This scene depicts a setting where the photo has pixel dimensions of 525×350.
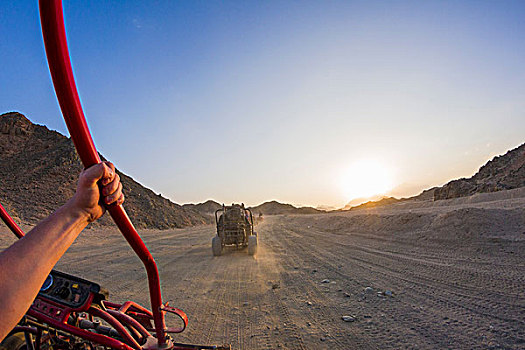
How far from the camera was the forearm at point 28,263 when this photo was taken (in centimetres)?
78

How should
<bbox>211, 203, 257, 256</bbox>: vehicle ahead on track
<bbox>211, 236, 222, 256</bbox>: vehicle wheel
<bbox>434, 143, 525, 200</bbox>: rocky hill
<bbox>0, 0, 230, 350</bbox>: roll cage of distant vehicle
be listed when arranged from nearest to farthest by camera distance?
<bbox>0, 0, 230, 350</bbox>: roll cage of distant vehicle, <bbox>211, 236, 222, 256</bbox>: vehicle wheel, <bbox>211, 203, 257, 256</bbox>: vehicle ahead on track, <bbox>434, 143, 525, 200</bbox>: rocky hill

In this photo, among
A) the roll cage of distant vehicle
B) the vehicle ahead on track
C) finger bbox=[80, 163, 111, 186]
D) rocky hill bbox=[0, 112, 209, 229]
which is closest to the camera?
finger bbox=[80, 163, 111, 186]

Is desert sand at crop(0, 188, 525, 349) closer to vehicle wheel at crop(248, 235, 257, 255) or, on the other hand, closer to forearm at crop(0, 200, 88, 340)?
vehicle wheel at crop(248, 235, 257, 255)

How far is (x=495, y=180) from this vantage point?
41750mm

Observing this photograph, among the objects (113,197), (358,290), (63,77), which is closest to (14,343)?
(113,197)

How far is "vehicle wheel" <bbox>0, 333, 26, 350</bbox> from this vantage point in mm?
1938

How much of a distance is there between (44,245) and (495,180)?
5430 cm

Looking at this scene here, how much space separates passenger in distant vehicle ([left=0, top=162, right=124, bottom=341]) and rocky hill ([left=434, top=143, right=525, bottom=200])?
1721 inches

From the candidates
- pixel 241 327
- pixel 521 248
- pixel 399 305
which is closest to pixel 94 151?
pixel 241 327

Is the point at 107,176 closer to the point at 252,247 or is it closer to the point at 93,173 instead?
the point at 93,173

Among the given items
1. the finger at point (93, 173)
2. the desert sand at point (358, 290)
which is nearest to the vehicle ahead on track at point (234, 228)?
the desert sand at point (358, 290)

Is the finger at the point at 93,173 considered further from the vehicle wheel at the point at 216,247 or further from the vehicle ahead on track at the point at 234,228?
the vehicle ahead on track at the point at 234,228

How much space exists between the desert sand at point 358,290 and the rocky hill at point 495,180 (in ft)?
110

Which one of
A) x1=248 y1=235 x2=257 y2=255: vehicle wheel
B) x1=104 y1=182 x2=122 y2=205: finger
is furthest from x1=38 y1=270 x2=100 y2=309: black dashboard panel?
x1=248 y1=235 x2=257 y2=255: vehicle wheel
